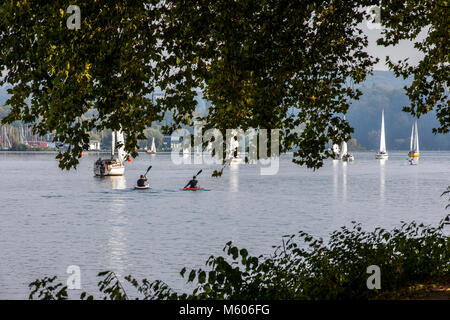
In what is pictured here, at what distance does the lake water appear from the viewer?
37375mm

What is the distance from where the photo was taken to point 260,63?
13.5m

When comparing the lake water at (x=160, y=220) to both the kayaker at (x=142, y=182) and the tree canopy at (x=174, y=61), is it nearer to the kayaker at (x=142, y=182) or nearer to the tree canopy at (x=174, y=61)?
the kayaker at (x=142, y=182)

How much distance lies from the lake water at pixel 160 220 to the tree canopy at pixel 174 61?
16.9m

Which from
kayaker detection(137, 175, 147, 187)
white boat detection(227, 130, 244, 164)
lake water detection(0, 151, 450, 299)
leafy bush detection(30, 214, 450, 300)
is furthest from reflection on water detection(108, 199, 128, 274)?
white boat detection(227, 130, 244, 164)

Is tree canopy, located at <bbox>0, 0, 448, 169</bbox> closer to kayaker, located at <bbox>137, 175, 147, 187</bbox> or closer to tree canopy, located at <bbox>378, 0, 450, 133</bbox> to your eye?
tree canopy, located at <bbox>378, 0, 450, 133</bbox>

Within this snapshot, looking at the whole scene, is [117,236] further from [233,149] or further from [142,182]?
[142,182]

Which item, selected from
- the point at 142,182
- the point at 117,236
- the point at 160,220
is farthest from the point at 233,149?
the point at 142,182

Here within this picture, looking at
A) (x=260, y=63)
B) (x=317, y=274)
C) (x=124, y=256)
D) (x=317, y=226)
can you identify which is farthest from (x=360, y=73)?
(x=317, y=226)

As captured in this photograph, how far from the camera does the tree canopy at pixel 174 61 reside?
1109cm

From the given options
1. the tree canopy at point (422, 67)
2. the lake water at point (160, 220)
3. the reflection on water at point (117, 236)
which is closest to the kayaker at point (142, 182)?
the lake water at point (160, 220)

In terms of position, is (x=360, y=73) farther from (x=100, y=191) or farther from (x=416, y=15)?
(x=100, y=191)

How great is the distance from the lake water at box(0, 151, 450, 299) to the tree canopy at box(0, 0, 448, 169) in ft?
55.4

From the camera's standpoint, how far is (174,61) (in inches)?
505

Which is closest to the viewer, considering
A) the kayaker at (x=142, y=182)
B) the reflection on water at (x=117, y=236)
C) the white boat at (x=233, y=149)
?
the white boat at (x=233, y=149)
